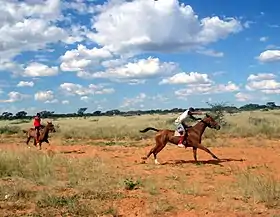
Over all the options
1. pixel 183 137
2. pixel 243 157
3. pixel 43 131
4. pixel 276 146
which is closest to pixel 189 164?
pixel 183 137

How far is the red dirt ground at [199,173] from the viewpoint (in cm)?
1112

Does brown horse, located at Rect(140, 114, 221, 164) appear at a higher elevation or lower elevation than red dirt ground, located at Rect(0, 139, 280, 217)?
higher

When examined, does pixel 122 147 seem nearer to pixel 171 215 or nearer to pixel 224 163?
pixel 224 163

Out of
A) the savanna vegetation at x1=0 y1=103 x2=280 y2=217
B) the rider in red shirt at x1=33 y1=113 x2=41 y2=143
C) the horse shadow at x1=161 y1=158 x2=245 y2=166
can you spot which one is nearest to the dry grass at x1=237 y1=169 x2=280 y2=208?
the savanna vegetation at x1=0 y1=103 x2=280 y2=217

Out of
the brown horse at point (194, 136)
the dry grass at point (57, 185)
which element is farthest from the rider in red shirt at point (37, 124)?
the brown horse at point (194, 136)

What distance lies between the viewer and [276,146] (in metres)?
25.1

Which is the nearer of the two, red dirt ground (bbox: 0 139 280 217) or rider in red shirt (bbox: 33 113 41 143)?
red dirt ground (bbox: 0 139 280 217)

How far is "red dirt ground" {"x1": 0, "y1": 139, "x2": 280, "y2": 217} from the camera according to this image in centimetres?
1112

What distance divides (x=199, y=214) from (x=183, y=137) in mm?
8374

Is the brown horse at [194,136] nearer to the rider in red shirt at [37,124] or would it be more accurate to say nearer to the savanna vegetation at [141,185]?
the savanna vegetation at [141,185]

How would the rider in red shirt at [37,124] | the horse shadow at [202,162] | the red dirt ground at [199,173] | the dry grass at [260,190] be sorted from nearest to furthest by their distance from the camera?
the red dirt ground at [199,173], the dry grass at [260,190], the horse shadow at [202,162], the rider in red shirt at [37,124]

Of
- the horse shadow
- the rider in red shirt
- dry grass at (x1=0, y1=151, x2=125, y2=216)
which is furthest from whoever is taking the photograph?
the rider in red shirt

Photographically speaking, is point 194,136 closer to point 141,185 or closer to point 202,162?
point 202,162

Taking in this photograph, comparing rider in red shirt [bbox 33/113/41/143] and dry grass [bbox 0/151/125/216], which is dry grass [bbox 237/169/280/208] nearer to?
dry grass [bbox 0/151/125/216]
